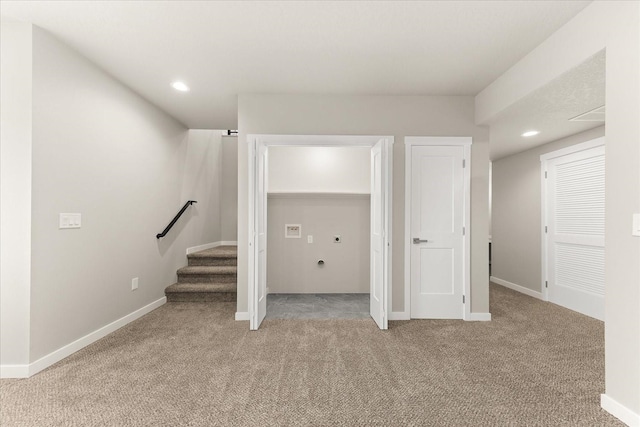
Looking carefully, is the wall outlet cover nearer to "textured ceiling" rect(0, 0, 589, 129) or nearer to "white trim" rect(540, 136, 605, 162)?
"textured ceiling" rect(0, 0, 589, 129)

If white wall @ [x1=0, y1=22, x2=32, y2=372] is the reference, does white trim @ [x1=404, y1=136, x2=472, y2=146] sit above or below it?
above

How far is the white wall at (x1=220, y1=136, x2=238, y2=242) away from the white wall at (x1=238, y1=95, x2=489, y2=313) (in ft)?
8.86

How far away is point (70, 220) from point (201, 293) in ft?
6.52

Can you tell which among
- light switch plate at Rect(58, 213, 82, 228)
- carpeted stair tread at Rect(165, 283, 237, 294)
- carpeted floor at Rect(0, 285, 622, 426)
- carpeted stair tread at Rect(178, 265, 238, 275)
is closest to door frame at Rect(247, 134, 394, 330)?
carpeted floor at Rect(0, 285, 622, 426)

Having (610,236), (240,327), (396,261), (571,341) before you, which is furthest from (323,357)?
(571,341)

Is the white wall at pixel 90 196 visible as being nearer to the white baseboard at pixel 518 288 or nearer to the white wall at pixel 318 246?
the white wall at pixel 318 246

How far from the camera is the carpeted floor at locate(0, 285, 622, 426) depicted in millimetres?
A: 1814

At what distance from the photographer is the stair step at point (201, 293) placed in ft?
13.8

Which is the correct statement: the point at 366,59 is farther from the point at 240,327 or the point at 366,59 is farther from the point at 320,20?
the point at 240,327

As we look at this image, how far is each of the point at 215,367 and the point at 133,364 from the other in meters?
0.66

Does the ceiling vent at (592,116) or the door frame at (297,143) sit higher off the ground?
the ceiling vent at (592,116)

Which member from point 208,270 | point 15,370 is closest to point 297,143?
point 208,270

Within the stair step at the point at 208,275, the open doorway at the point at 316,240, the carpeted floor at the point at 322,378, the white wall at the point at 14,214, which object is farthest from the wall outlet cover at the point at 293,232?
the white wall at the point at 14,214

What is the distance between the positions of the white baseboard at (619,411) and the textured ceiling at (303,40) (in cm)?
249
